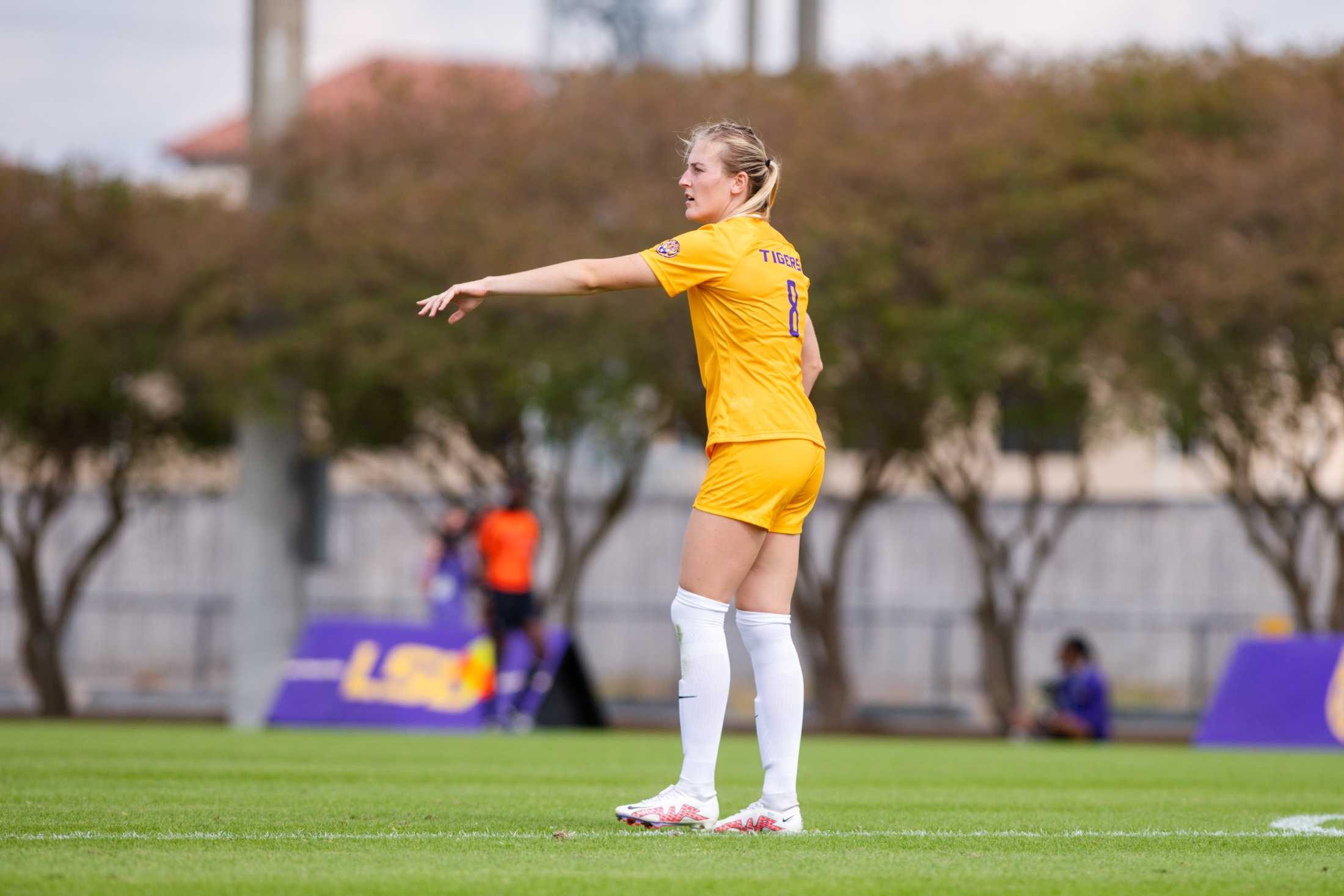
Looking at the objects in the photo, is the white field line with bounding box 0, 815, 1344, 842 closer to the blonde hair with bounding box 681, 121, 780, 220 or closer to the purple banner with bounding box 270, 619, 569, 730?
the blonde hair with bounding box 681, 121, 780, 220

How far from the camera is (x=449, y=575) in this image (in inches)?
785

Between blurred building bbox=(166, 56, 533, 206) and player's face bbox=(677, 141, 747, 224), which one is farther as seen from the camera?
blurred building bbox=(166, 56, 533, 206)

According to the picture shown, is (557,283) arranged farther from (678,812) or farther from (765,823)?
(765,823)

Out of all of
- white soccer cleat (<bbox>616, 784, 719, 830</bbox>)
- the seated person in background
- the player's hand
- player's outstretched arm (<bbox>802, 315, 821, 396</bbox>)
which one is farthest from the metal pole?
the player's hand

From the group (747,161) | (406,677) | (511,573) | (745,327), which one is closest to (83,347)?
(406,677)

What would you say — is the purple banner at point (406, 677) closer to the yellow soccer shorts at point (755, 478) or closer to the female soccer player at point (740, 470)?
the female soccer player at point (740, 470)

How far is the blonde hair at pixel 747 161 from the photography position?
6.36m

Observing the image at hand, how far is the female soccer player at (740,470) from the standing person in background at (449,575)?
1324 cm

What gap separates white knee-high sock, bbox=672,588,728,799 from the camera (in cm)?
623

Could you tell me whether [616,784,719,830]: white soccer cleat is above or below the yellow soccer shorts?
below

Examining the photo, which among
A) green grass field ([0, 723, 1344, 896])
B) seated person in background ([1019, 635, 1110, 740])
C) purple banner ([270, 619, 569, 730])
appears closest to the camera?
green grass field ([0, 723, 1344, 896])

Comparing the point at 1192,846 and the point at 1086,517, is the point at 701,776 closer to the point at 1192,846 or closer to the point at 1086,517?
the point at 1192,846

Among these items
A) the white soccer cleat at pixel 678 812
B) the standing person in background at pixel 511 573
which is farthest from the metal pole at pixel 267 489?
the white soccer cleat at pixel 678 812

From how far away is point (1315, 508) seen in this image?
2450 cm
